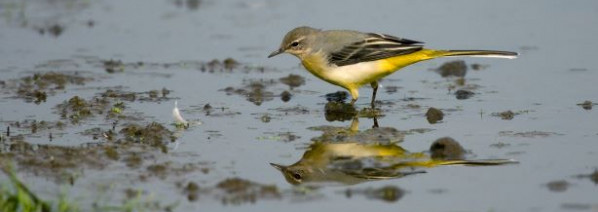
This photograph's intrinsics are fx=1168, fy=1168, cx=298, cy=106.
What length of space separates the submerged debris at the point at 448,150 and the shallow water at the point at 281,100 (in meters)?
0.15

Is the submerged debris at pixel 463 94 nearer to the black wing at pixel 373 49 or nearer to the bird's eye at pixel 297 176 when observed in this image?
the black wing at pixel 373 49

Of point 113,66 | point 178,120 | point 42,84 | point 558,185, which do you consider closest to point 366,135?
point 178,120

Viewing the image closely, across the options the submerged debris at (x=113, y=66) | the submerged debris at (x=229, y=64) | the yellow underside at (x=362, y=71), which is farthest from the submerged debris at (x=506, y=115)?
the submerged debris at (x=113, y=66)

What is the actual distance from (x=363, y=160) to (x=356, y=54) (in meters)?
2.82

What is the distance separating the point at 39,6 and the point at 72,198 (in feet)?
33.1

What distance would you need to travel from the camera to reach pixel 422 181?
374 inches

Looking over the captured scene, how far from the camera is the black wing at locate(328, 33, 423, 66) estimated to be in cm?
1255

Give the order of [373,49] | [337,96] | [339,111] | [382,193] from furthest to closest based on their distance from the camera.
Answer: [337,96] → [339,111] → [373,49] → [382,193]

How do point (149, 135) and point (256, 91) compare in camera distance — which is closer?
point (149, 135)

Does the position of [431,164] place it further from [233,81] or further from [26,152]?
[233,81]

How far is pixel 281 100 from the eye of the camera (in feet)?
43.8

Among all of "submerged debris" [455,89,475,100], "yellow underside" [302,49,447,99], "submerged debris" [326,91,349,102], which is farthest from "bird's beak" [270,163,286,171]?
"submerged debris" [455,89,475,100]

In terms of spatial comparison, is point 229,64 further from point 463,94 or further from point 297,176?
point 297,176

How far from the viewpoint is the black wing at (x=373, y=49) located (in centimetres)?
1255
